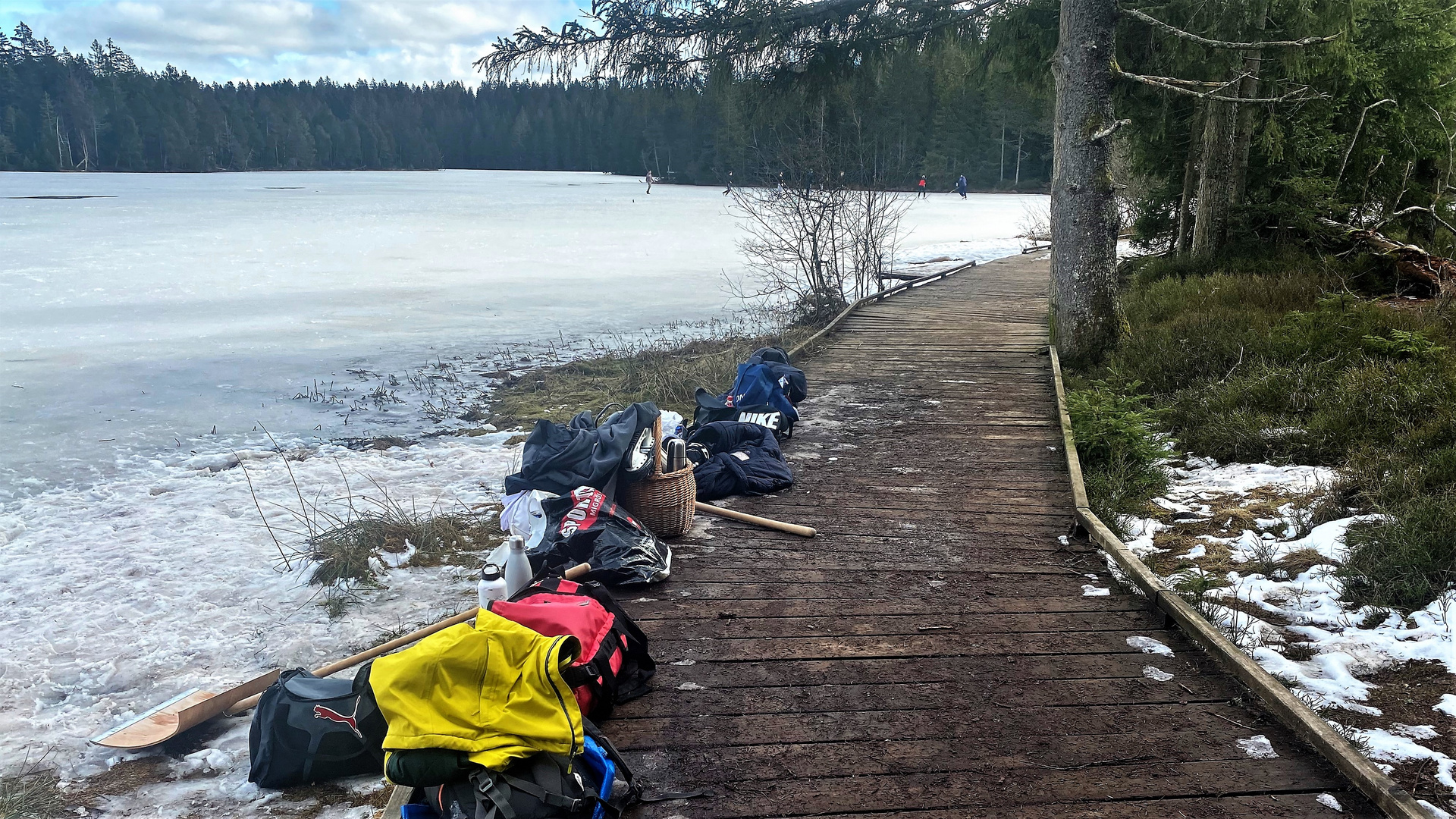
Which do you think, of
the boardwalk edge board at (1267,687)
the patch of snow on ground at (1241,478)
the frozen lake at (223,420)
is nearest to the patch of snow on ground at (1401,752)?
the boardwalk edge board at (1267,687)

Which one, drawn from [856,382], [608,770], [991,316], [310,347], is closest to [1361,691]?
[608,770]

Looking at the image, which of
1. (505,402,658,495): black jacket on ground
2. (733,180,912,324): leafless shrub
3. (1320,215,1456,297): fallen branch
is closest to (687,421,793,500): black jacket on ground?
(505,402,658,495): black jacket on ground

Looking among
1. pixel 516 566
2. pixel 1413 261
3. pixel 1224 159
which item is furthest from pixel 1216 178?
pixel 516 566

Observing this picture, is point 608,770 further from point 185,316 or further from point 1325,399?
point 185,316

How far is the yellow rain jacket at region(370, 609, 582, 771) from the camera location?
2572mm

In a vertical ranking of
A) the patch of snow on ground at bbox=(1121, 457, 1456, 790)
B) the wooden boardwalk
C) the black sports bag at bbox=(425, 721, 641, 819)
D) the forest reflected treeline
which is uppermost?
the forest reflected treeline

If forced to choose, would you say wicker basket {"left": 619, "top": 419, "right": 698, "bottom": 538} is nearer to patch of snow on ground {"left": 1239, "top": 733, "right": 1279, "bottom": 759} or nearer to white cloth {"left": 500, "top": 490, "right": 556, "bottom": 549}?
white cloth {"left": 500, "top": 490, "right": 556, "bottom": 549}

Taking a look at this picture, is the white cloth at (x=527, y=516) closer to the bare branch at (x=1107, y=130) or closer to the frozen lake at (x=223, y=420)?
the frozen lake at (x=223, y=420)

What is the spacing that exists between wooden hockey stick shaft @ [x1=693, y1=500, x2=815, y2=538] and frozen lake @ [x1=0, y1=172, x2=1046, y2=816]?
1512 millimetres

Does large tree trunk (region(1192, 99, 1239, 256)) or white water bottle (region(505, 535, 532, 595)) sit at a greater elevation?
large tree trunk (region(1192, 99, 1239, 256))

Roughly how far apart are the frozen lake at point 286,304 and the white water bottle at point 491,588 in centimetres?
605

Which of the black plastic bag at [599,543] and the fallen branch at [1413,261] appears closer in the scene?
the black plastic bag at [599,543]

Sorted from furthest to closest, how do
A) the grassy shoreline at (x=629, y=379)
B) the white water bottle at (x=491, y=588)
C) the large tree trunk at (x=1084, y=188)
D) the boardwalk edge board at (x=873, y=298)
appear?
the grassy shoreline at (x=629, y=379) < the boardwalk edge board at (x=873, y=298) < the large tree trunk at (x=1084, y=188) < the white water bottle at (x=491, y=588)

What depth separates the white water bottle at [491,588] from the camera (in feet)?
12.5
